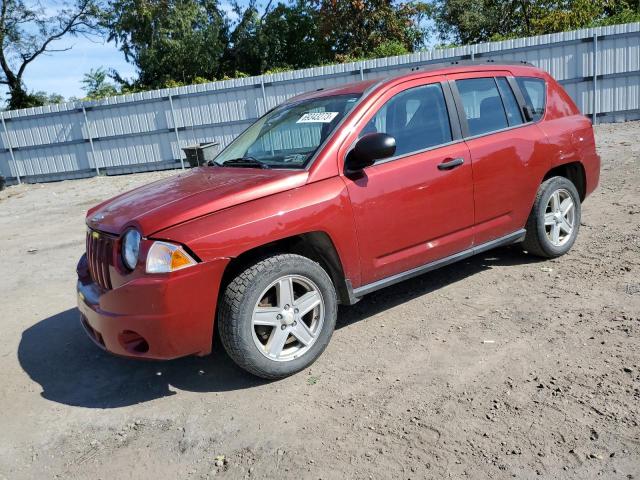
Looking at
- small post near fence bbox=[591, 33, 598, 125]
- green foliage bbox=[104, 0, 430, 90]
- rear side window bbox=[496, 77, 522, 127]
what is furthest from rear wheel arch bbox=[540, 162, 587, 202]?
green foliage bbox=[104, 0, 430, 90]

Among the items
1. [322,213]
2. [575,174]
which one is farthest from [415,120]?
[575,174]

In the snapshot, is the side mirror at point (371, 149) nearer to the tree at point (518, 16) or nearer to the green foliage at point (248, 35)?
the tree at point (518, 16)

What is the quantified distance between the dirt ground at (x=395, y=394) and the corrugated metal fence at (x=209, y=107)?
9.95m

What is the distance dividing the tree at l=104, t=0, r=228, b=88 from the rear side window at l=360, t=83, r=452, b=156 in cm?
2308

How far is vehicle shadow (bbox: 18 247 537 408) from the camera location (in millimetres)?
3652

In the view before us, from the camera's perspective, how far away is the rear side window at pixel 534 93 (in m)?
4.88

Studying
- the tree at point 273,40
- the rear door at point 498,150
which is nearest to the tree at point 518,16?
the tree at point 273,40

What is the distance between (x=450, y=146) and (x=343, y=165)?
0.99 metres

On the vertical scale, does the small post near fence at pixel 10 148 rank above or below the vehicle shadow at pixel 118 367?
above

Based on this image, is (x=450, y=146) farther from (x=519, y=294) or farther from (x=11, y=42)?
(x=11, y=42)

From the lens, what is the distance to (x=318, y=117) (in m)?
4.10

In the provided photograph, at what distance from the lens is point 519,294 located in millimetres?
4496

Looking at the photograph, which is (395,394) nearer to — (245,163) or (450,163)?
(450,163)

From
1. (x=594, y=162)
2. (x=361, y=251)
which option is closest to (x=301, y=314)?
(x=361, y=251)
